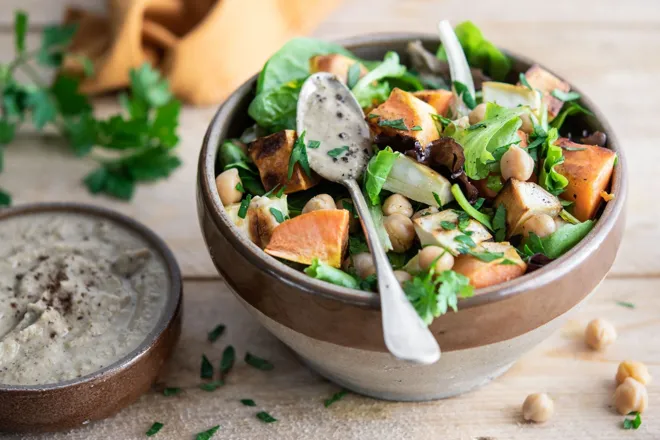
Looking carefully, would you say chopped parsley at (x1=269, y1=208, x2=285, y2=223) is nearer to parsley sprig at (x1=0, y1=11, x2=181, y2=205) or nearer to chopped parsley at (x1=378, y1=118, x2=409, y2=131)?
chopped parsley at (x1=378, y1=118, x2=409, y2=131)

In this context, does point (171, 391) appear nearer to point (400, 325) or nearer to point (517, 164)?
point (400, 325)

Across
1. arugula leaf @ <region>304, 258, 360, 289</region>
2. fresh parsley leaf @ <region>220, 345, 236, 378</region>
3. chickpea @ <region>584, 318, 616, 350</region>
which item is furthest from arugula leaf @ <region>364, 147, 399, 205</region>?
chickpea @ <region>584, 318, 616, 350</region>

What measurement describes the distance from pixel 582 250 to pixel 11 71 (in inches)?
85.4

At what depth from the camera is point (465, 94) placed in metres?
2.26

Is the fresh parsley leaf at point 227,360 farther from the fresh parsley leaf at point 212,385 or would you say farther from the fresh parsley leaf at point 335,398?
the fresh parsley leaf at point 335,398

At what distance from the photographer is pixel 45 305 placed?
2.12m

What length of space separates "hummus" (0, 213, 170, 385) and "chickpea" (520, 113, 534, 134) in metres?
0.98

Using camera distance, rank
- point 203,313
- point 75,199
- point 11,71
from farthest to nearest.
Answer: point 11,71
point 75,199
point 203,313

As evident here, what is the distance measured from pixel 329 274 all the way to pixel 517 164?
50 cm

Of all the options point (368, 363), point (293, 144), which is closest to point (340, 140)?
point (293, 144)

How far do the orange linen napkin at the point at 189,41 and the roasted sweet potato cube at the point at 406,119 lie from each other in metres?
1.18

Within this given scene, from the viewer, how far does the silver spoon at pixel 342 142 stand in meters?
1.78

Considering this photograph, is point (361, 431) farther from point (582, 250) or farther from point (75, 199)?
point (75, 199)

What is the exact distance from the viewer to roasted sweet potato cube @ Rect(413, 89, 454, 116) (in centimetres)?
224
